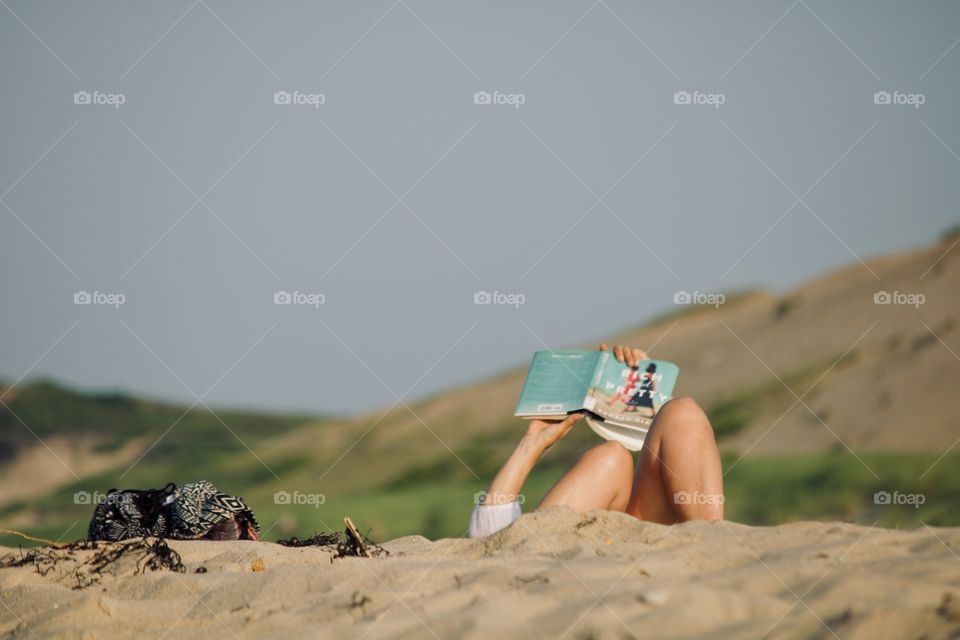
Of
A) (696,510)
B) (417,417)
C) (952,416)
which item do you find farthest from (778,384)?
(696,510)

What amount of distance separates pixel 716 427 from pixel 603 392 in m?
21.4

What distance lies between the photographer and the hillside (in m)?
18.4

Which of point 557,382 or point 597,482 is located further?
point 557,382

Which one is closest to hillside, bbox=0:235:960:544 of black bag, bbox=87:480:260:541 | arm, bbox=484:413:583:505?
arm, bbox=484:413:583:505

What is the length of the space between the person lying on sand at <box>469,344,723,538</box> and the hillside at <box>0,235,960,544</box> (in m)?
10.3

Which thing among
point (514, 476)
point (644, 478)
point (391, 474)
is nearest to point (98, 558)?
point (514, 476)

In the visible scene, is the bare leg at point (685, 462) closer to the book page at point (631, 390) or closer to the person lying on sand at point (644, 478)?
the person lying on sand at point (644, 478)

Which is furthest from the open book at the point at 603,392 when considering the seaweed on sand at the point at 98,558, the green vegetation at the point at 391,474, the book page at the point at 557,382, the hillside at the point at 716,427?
the hillside at the point at 716,427

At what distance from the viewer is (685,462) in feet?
14.3

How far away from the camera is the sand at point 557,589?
119 inches

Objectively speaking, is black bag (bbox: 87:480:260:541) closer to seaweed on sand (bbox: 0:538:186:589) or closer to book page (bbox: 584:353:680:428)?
seaweed on sand (bbox: 0:538:186:589)

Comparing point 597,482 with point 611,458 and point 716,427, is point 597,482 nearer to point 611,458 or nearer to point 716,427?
point 611,458

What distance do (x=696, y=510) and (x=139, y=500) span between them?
6.90ft

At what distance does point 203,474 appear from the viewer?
32.5m
